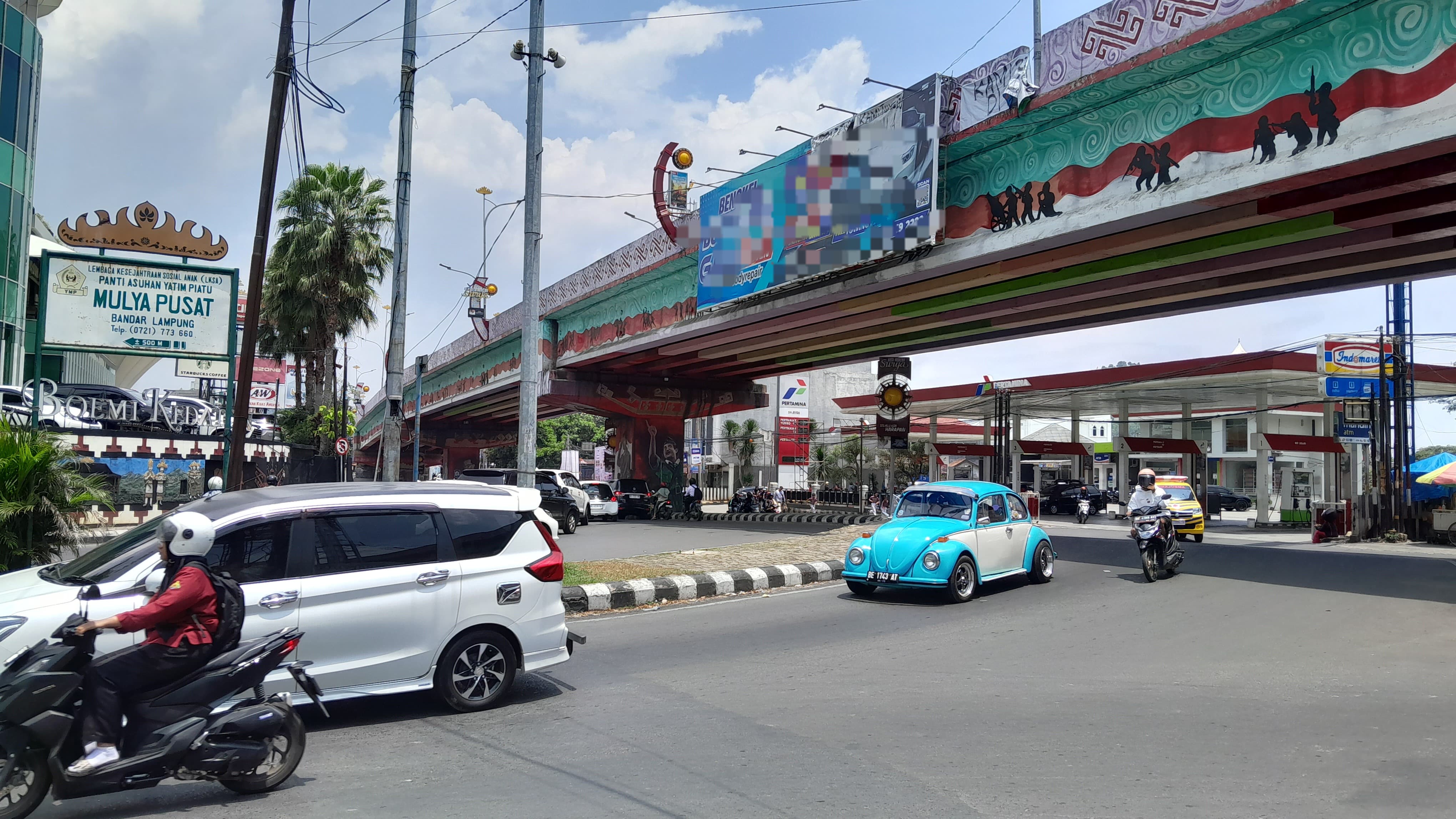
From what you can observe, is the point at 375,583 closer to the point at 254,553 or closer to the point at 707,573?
the point at 254,553

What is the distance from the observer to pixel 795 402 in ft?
182

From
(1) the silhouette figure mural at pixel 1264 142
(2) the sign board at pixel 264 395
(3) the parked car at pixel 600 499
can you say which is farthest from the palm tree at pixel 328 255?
(2) the sign board at pixel 264 395

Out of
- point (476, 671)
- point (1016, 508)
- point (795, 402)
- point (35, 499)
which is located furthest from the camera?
point (795, 402)

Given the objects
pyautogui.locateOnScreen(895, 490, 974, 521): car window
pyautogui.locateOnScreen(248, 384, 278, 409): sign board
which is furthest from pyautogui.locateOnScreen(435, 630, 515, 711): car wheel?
pyautogui.locateOnScreen(248, 384, 278, 409): sign board

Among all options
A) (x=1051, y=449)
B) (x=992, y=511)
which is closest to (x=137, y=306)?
(x=992, y=511)

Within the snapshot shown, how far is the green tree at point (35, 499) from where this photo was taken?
9.10 m

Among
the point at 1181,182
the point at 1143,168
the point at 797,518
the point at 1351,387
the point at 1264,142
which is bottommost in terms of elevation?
the point at 797,518

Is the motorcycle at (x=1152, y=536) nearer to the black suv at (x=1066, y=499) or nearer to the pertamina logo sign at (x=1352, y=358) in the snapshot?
the pertamina logo sign at (x=1352, y=358)

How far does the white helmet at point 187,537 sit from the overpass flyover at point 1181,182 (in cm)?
1165

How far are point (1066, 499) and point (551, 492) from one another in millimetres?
25712

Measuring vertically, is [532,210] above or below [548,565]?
above

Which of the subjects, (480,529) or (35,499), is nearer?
(480,529)

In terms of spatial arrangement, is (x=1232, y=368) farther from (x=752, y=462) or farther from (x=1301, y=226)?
(x=752, y=462)

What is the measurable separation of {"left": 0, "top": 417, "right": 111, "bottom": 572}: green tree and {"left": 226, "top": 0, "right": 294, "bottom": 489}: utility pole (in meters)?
2.79
